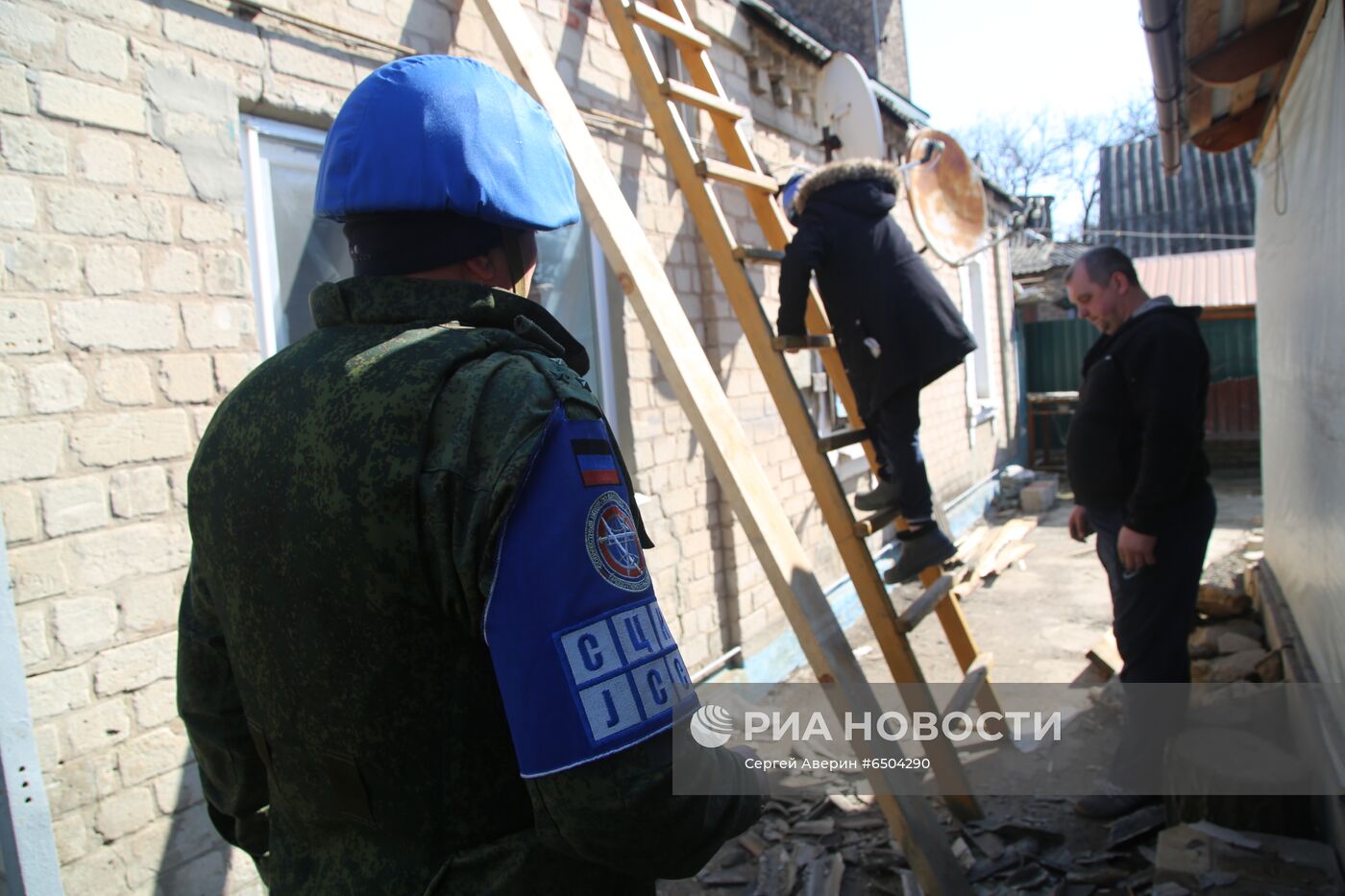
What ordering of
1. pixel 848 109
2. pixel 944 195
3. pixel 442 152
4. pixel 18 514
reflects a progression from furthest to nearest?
pixel 848 109, pixel 944 195, pixel 18 514, pixel 442 152

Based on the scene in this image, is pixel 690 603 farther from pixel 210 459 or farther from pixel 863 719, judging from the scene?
pixel 210 459

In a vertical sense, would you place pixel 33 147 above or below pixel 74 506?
above

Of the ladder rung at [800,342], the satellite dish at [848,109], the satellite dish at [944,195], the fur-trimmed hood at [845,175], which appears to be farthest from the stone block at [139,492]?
the satellite dish at [848,109]

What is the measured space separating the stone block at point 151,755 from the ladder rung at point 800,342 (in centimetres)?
223

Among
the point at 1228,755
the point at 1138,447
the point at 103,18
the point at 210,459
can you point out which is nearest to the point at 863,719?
the point at 1228,755

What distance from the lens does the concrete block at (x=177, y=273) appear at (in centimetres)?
246

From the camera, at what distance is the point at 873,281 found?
329 centimetres

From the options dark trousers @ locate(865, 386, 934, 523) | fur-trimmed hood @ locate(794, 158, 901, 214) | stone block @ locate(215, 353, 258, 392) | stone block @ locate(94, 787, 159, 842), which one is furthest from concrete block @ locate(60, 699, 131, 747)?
fur-trimmed hood @ locate(794, 158, 901, 214)

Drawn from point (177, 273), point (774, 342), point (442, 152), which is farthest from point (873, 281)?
point (442, 152)

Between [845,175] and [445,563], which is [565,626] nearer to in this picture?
[445,563]

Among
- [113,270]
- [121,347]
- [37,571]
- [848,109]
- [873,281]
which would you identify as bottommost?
[37,571]

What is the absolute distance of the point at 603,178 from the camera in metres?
2.97

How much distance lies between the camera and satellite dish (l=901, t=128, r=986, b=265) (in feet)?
17.3

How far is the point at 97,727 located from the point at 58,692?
0.47ft
